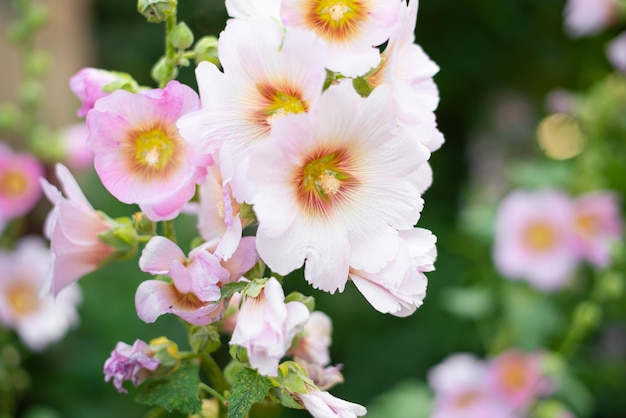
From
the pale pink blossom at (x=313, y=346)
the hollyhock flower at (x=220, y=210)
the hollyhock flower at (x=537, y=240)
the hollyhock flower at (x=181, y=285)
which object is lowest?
the hollyhock flower at (x=537, y=240)

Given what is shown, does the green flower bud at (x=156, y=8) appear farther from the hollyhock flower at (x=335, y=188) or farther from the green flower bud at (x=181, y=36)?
the hollyhock flower at (x=335, y=188)

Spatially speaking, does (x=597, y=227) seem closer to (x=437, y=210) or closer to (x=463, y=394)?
(x=463, y=394)

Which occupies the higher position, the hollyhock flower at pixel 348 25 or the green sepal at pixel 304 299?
the hollyhock flower at pixel 348 25

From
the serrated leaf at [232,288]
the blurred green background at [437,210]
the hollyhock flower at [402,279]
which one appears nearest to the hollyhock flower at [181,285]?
the serrated leaf at [232,288]

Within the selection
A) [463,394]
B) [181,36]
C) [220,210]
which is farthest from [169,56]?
[463,394]

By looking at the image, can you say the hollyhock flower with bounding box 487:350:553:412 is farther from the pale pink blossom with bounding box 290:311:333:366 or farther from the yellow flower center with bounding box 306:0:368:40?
the yellow flower center with bounding box 306:0:368:40

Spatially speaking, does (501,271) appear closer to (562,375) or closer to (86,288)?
(562,375)

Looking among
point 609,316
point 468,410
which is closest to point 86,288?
point 468,410
